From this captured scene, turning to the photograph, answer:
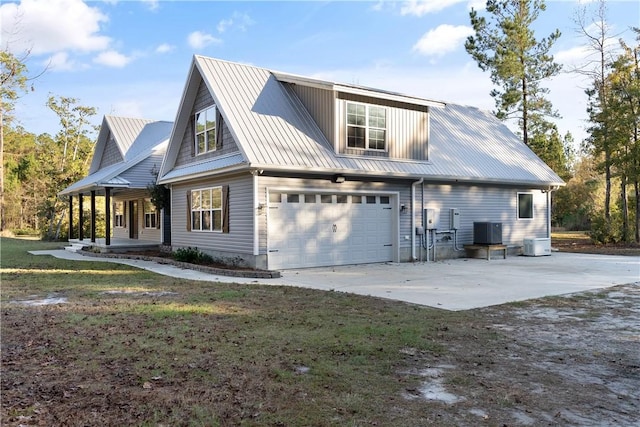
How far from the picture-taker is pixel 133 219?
2339 centimetres

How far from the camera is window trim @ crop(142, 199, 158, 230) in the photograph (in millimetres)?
21000

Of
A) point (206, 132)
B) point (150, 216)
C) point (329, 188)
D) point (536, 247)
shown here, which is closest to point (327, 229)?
point (329, 188)

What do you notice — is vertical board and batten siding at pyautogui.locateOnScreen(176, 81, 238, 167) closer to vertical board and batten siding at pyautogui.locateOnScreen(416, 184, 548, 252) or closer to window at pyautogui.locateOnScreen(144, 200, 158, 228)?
window at pyautogui.locateOnScreen(144, 200, 158, 228)

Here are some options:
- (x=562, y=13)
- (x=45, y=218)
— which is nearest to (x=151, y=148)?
(x=45, y=218)

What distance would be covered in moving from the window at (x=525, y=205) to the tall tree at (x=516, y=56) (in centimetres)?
884

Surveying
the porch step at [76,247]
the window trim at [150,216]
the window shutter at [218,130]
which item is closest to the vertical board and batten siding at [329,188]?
the window shutter at [218,130]

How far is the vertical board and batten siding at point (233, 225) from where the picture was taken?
502 inches

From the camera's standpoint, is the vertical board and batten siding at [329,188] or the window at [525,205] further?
the window at [525,205]

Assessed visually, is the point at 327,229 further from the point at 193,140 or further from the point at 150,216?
the point at 150,216

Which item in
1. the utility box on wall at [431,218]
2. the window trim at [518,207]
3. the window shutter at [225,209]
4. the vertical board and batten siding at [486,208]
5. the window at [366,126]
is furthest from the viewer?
the window trim at [518,207]

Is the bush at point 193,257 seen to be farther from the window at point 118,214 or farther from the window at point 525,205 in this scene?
the window at point 525,205

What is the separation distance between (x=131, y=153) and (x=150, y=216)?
124 inches

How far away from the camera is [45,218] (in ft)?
94.7

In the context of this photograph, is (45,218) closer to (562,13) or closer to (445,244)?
(445,244)
